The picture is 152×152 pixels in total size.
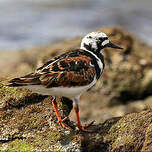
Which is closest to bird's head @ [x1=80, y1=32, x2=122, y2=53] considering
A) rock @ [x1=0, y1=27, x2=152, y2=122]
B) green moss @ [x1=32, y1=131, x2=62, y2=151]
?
green moss @ [x1=32, y1=131, x2=62, y2=151]

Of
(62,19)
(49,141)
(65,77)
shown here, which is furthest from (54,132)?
(62,19)

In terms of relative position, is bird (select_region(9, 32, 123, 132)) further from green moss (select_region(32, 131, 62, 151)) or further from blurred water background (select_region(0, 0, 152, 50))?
blurred water background (select_region(0, 0, 152, 50))

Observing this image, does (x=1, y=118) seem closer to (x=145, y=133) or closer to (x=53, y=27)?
(x=145, y=133)

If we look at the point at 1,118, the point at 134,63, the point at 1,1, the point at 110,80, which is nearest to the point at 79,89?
the point at 1,118

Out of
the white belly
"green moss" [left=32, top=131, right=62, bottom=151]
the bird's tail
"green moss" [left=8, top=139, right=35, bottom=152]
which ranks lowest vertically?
"green moss" [left=8, top=139, right=35, bottom=152]

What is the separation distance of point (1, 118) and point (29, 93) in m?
0.58

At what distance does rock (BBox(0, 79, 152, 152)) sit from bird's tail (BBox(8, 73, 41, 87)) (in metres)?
0.57

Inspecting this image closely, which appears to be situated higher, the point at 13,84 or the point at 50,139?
the point at 13,84

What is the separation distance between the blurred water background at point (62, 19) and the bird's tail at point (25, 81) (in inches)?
462

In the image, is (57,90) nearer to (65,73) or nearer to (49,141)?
(65,73)

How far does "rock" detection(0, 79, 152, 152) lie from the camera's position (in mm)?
4055

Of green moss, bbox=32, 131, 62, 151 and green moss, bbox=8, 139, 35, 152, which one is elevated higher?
green moss, bbox=32, 131, 62, 151

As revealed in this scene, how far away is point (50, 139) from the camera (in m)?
4.16

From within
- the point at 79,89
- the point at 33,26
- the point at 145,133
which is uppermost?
the point at 79,89
